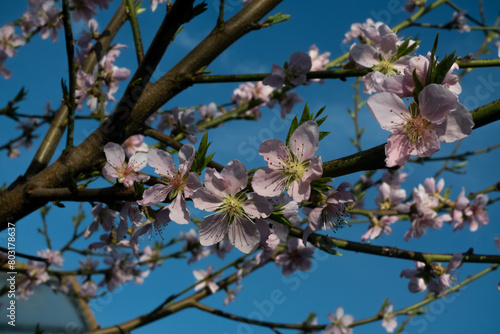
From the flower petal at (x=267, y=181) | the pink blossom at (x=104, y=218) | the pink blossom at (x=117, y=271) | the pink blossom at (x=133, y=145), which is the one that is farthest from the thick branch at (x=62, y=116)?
the pink blossom at (x=117, y=271)

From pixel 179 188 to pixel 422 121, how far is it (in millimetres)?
698

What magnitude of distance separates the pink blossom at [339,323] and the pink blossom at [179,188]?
287 centimetres

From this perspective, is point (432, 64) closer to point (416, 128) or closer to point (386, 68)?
point (416, 128)

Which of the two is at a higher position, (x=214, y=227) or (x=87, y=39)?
(x=87, y=39)

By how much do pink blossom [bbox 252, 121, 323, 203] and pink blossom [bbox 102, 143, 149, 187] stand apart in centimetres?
47

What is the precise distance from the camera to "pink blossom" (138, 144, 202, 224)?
1.09 m

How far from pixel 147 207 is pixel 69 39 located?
794mm

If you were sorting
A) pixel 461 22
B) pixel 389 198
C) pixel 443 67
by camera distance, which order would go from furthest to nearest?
pixel 461 22 < pixel 389 198 < pixel 443 67

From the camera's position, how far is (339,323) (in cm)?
366

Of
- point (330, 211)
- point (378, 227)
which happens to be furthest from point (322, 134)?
point (378, 227)

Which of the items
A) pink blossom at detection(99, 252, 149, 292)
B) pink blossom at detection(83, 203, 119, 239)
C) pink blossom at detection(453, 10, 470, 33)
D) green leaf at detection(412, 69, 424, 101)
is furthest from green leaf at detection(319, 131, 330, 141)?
pink blossom at detection(453, 10, 470, 33)

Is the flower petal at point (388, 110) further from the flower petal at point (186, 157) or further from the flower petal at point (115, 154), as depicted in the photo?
the flower petal at point (115, 154)

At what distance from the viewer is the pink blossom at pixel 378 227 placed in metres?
2.59

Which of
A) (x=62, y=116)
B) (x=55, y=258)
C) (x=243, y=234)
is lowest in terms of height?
(x=243, y=234)
